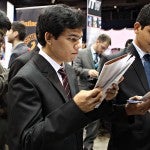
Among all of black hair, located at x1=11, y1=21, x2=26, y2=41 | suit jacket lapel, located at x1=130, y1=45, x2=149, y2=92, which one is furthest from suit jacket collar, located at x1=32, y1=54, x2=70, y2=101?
black hair, located at x1=11, y1=21, x2=26, y2=41

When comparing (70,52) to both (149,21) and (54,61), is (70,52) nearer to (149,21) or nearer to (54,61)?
(54,61)

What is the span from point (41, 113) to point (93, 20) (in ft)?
15.1

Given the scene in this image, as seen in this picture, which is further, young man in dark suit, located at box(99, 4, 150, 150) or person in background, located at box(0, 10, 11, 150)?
person in background, located at box(0, 10, 11, 150)

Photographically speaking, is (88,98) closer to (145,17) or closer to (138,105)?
(138,105)

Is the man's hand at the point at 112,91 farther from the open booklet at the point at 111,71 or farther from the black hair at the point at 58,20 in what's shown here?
the black hair at the point at 58,20

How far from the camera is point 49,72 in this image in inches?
61.3

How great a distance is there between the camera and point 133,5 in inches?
572

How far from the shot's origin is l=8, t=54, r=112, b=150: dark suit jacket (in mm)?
1319

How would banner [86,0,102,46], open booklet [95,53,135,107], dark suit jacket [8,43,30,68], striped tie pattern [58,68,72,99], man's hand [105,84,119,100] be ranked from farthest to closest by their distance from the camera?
banner [86,0,102,46], dark suit jacket [8,43,30,68], striped tie pattern [58,68,72,99], man's hand [105,84,119,100], open booklet [95,53,135,107]

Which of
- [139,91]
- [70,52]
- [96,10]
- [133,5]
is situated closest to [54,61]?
[70,52]

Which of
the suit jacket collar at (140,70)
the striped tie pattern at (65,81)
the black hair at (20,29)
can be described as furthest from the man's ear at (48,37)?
the black hair at (20,29)

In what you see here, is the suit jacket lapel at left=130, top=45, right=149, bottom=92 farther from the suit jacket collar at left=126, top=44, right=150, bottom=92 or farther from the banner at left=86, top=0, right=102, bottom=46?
the banner at left=86, top=0, right=102, bottom=46

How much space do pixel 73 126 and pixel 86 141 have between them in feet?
11.4

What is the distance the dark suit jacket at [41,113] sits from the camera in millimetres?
1319
